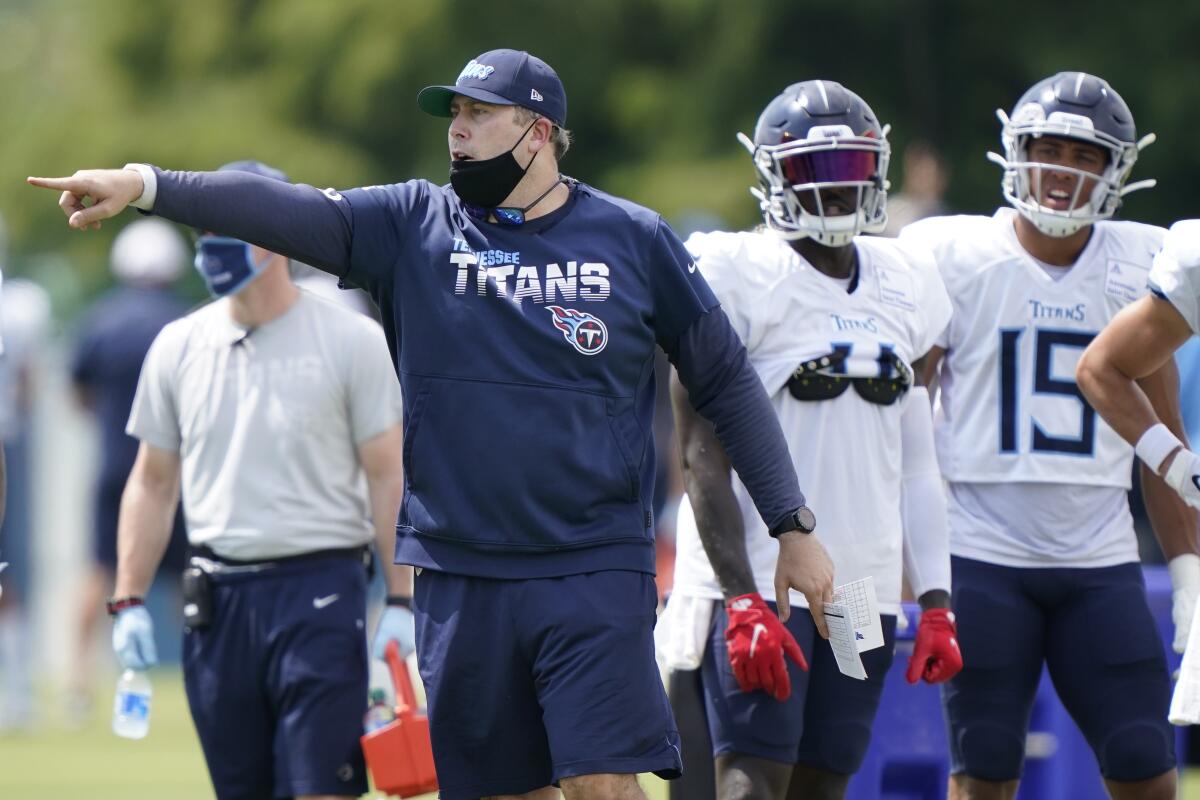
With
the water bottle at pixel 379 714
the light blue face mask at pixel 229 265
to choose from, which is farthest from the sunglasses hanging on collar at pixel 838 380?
the light blue face mask at pixel 229 265

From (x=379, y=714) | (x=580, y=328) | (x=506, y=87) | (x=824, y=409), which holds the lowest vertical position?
Answer: (x=379, y=714)

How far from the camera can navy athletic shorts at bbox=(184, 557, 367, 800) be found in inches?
269

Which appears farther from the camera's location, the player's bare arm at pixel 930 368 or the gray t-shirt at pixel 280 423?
the gray t-shirt at pixel 280 423

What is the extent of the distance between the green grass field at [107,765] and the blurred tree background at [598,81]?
16.3 feet

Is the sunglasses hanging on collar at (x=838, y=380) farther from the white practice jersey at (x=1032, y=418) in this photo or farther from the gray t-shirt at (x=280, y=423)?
the gray t-shirt at (x=280, y=423)

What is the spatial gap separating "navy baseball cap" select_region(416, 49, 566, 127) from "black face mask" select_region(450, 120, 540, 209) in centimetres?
12

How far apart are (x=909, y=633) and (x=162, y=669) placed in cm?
913

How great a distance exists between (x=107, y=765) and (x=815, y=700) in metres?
5.42

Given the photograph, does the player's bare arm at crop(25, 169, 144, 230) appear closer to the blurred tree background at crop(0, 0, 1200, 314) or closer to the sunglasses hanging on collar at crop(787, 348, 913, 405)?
the sunglasses hanging on collar at crop(787, 348, 913, 405)

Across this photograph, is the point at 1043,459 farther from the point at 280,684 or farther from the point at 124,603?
the point at 124,603

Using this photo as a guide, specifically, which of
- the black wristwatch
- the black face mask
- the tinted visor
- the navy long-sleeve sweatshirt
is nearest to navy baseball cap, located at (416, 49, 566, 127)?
the black face mask

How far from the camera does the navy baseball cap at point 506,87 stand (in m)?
5.66

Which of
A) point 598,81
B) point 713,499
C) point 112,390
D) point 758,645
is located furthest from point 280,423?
point 598,81

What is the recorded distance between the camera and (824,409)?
Result: 6227 mm
